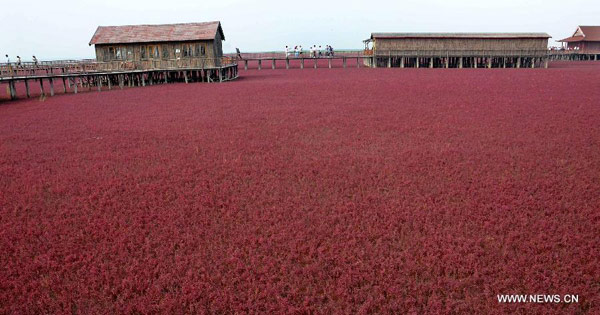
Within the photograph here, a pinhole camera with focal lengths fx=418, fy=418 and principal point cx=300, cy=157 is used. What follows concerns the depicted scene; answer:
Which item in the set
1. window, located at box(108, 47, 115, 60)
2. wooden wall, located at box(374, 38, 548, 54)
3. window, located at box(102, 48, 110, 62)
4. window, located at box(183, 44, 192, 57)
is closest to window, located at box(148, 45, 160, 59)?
window, located at box(183, 44, 192, 57)

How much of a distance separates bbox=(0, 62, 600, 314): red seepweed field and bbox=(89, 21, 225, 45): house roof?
19552 mm

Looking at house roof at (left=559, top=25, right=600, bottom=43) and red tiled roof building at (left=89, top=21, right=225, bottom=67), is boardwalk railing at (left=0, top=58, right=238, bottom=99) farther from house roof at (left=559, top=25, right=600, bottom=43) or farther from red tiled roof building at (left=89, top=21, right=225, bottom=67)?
house roof at (left=559, top=25, right=600, bottom=43)

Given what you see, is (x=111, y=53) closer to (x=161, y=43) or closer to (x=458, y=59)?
(x=161, y=43)

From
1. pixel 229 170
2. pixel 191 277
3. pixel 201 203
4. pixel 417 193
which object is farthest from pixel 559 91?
pixel 191 277

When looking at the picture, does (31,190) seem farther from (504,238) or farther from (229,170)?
(504,238)

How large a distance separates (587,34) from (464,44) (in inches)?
1288

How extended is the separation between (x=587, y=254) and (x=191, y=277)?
602 centimetres

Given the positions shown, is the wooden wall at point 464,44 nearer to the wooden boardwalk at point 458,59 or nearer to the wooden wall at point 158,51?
the wooden boardwalk at point 458,59

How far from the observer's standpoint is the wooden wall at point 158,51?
34.2 metres

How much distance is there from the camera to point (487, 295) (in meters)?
5.61

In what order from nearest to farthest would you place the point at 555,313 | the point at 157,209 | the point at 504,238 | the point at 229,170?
the point at 555,313
the point at 504,238
the point at 157,209
the point at 229,170

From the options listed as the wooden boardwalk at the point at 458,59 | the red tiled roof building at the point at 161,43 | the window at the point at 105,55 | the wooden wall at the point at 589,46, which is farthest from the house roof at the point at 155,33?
the wooden wall at the point at 589,46

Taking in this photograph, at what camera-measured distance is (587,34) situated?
65.0m

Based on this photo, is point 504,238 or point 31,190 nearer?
point 504,238
